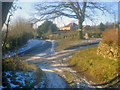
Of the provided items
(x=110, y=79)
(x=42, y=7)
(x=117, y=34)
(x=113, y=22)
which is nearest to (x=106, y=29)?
(x=113, y=22)

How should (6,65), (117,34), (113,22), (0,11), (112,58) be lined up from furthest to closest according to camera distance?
(112,58) < (6,65) < (117,34) < (113,22) < (0,11)

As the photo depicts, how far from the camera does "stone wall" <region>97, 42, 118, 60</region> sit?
5.71m

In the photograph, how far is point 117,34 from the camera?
4.07 metres

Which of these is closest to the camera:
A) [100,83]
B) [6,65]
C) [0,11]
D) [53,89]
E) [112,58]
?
[0,11]

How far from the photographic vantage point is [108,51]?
6273 millimetres

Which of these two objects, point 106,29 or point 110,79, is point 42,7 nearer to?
point 106,29

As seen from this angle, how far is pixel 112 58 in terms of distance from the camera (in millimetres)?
5891

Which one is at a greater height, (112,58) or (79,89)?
(112,58)

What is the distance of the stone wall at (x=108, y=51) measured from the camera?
5708mm

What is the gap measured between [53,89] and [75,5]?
11.7 ft

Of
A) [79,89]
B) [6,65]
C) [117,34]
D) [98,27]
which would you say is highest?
[98,27]

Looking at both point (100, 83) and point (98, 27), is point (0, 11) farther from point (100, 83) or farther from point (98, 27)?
point (100, 83)

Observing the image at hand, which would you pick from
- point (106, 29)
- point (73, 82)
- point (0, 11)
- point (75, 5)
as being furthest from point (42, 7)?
point (73, 82)

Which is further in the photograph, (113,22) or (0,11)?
(113,22)
